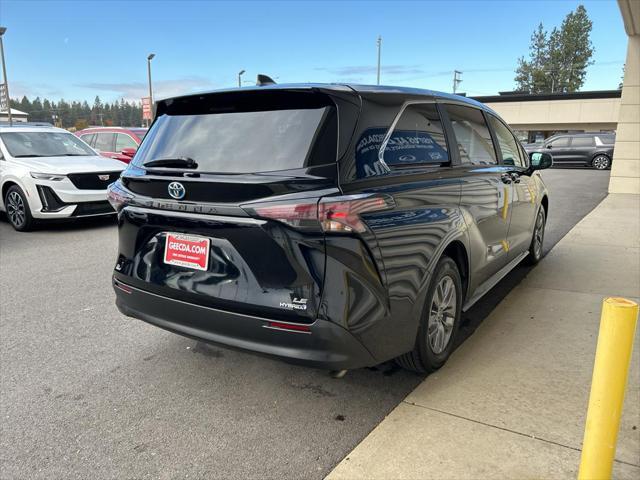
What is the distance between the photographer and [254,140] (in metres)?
2.75

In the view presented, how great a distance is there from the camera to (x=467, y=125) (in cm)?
397

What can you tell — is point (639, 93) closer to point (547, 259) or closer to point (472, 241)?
point (547, 259)

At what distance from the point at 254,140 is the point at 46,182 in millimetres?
6456

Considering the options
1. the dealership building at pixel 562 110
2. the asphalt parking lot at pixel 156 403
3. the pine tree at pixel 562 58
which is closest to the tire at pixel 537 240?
the asphalt parking lot at pixel 156 403

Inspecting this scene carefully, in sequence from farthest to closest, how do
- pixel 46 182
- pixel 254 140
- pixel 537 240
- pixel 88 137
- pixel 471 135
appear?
pixel 88 137 → pixel 46 182 → pixel 537 240 → pixel 471 135 → pixel 254 140

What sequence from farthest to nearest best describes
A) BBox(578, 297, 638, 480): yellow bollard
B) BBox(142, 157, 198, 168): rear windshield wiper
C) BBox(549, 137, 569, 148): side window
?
BBox(549, 137, 569, 148): side window, BBox(142, 157, 198, 168): rear windshield wiper, BBox(578, 297, 638, 480): yellow bollard

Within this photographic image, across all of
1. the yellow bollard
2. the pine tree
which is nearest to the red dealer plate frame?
the yellow bollard

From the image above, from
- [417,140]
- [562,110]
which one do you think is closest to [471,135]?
[417,140]

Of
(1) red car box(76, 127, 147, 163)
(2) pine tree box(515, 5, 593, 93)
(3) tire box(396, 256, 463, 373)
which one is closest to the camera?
(3) tire box(396, 256, 463, 373)

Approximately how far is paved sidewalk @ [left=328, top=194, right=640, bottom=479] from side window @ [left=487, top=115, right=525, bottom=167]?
1257 millimetres

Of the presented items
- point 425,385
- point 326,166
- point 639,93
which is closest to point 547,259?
point 425,385

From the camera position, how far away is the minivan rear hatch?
97.4 inches

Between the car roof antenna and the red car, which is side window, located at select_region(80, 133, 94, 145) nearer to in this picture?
the red car

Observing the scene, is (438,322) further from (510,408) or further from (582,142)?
(582,142)
